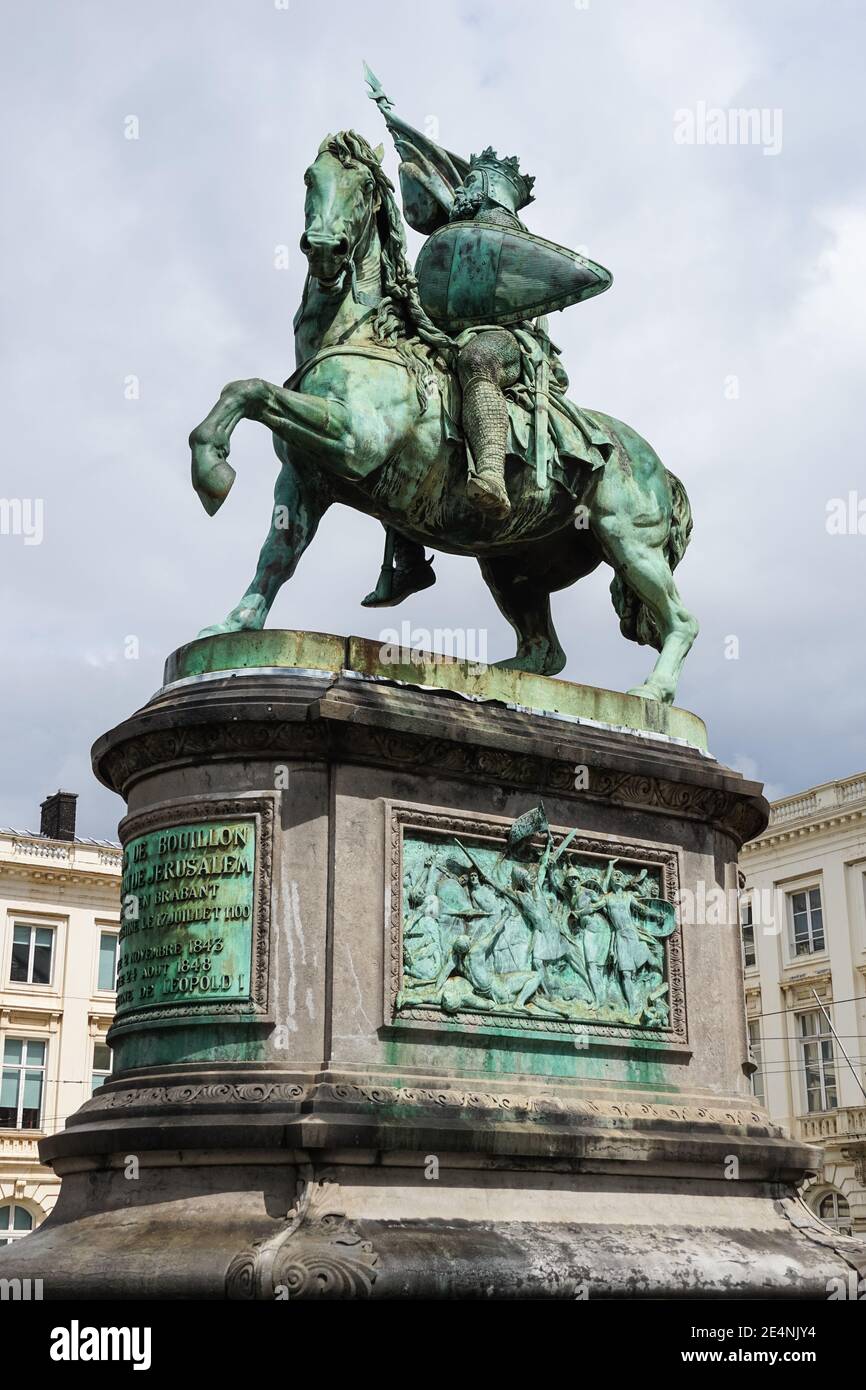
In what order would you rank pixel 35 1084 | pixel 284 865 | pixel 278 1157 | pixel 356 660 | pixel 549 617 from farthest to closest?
pixel 35 1084, pixel 549 617, pixel 356 660, pixel 284 865, pixel 278 1157

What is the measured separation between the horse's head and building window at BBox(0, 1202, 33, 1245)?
3707 centimetres

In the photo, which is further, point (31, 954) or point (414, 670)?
point (31, 954)

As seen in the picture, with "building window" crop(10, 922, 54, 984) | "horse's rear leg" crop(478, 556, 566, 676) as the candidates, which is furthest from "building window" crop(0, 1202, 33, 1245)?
"horse's rear leg" crop(478, 556, 566, 676)

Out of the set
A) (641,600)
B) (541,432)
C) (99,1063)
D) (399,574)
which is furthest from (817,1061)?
(541,432)

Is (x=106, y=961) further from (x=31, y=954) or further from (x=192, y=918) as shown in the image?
(x=192, y=918)

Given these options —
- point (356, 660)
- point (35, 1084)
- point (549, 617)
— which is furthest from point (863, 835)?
point (356, 660)

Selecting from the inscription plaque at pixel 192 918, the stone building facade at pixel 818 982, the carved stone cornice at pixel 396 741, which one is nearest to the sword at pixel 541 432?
the carved stone cornice at pixel 396 741

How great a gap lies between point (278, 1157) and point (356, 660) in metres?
3.41

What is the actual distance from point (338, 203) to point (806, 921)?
38.7 m

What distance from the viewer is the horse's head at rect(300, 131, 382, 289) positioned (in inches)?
477

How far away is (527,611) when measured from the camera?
1425 cm
